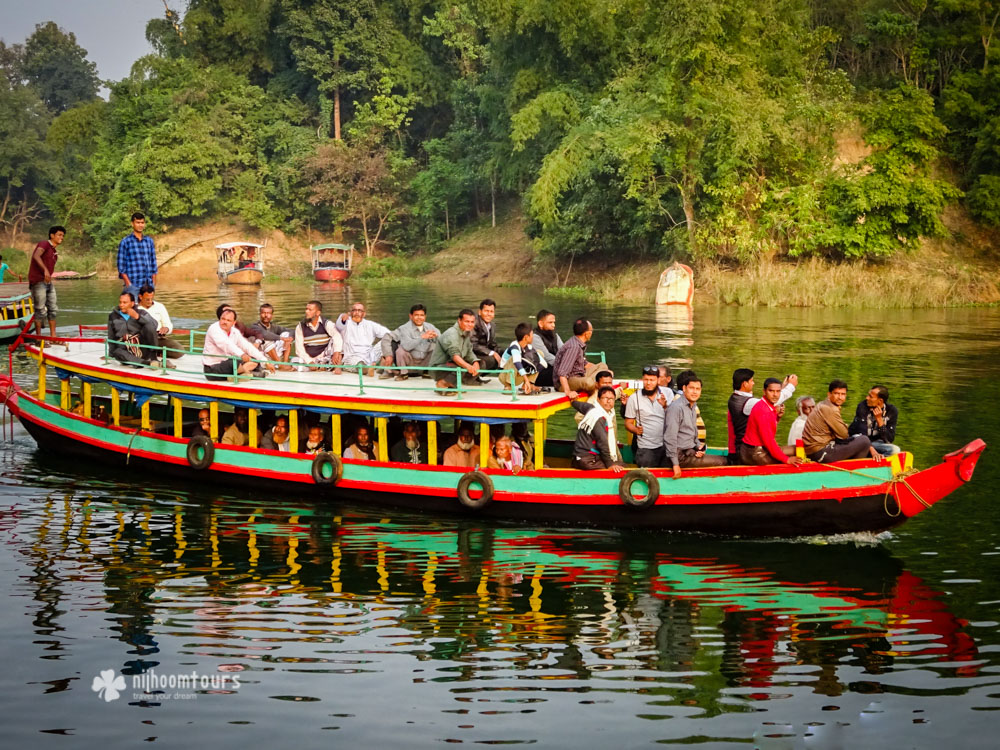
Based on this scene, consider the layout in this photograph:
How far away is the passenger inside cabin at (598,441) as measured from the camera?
13820mm

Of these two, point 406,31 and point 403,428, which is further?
point 406,31

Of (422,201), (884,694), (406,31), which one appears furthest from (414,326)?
(406,31)

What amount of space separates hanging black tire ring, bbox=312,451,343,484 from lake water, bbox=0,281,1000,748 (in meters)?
0.45

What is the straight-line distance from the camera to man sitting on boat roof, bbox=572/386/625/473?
13820 millimetres

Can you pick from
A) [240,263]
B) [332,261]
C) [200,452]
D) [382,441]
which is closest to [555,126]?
[332,261]

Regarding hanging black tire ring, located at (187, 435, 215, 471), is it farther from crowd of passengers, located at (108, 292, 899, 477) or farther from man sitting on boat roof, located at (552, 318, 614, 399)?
man sitting on boat roof, located at (552, 318, 614, 399)

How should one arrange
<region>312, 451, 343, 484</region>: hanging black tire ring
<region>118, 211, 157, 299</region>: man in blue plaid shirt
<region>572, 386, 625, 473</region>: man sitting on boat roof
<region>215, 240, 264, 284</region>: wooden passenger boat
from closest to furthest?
1. <region>572, 386, 625, 473</region>: man sitting on boat roof
2. <region>312, 451, 343, 484</region>: hanging black tire ring
3. <region>118, 211, 157, 299</region>: man in blue plaid shirt
4. <region>215, 240, 264, 284</region>: wooden passenger boat

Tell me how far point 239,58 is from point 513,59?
2233 centimetres

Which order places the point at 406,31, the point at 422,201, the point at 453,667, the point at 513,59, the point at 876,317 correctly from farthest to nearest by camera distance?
the point at 406,31 < the point at 422,201 < the point at 513,59 < the point at 876,317 < the point at 453,667

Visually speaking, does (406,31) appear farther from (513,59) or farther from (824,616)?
(824,616)

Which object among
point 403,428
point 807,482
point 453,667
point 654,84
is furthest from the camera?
point 654,84

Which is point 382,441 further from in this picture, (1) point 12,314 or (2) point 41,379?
(1) point 12,314

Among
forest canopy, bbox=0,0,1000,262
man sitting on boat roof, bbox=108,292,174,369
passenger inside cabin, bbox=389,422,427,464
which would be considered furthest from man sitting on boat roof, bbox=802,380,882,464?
forest canopy, bbox=0,0,1000,262

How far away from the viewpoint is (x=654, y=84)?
45188 millimetres
